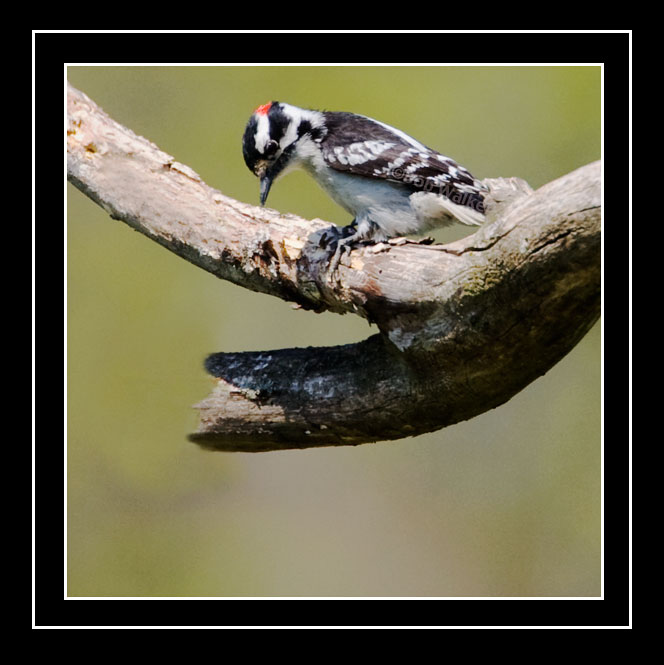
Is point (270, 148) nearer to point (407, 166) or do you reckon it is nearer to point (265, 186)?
point (265, 186)

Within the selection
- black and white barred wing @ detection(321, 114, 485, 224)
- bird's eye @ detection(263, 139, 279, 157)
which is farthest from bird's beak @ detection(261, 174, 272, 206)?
black and white barred wing @ detection(321, 114, 485, 224)

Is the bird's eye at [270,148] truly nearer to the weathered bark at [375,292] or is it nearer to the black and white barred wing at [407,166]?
the black and white barred wing at [407,166]

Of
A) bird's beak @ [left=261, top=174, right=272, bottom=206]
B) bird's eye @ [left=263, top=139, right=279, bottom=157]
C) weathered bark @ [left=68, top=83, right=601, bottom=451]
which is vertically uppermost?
bird's eye @ [left=263, top=139, right=279, bottom=157]

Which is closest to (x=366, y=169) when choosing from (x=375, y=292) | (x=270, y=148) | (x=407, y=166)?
(x=407, y=166)

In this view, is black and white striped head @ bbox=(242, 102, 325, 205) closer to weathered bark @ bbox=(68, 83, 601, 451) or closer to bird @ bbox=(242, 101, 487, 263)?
bird @ bbox=(242, 101, 487, 263)

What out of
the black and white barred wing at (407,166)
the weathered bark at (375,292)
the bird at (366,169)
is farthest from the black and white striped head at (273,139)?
the weathered bark at (375,292)

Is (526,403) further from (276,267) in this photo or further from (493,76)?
(276,267)

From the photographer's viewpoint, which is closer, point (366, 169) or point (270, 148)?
point (366, 169)

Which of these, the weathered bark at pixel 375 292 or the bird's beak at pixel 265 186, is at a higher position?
the bird's beak at pixel 265 186
